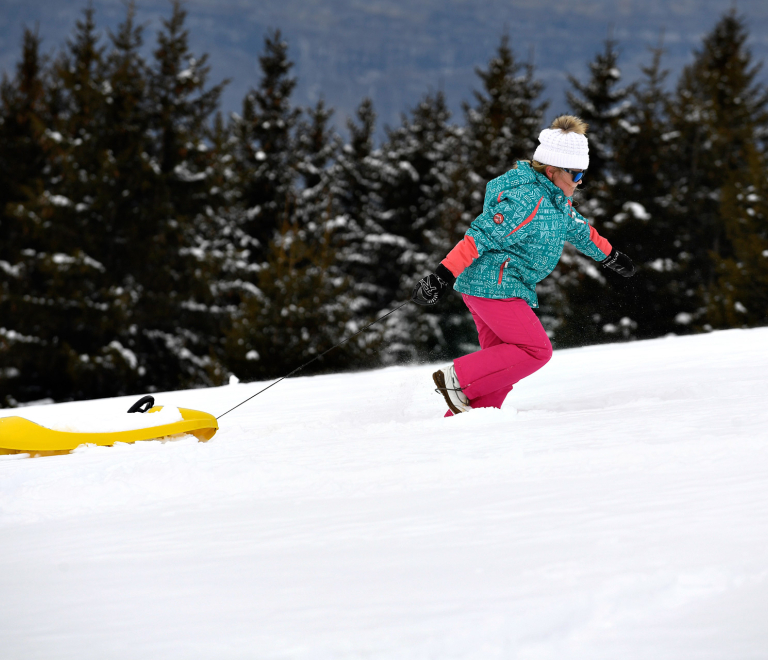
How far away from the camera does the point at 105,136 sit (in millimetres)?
A: 15406

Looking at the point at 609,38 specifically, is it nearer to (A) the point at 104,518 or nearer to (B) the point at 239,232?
(B) the point at 239,232

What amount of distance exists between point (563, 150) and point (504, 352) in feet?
3.23

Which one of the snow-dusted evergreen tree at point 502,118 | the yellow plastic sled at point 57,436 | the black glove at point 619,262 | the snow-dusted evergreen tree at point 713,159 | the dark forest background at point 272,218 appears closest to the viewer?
the yellow plastic sled at point 57,436

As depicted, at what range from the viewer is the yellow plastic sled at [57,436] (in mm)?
2699

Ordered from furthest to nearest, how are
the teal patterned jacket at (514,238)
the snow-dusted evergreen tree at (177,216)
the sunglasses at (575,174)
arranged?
the snow-dusted evergreen tree at (177,216), the sunglasses at (575,174), the teal patterned jacket at (514,238)

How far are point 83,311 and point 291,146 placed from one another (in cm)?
1013

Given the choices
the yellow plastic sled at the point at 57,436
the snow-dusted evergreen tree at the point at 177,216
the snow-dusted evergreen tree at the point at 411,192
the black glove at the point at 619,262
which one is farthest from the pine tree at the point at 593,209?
the yellow plastic sled at the point at 57,436

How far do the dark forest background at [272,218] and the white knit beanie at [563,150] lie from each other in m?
7.77

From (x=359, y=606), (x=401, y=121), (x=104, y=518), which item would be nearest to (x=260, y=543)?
(x=359, y=606)

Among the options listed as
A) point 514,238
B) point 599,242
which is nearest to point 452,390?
point 514,238

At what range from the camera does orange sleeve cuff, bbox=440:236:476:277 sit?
3.06 meters

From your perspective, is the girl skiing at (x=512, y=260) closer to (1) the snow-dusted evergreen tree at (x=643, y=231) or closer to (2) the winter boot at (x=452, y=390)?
(2) the winter boot at (x=452, y=390)

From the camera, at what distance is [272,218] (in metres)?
21.4

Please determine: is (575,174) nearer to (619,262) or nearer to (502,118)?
(619,262)
